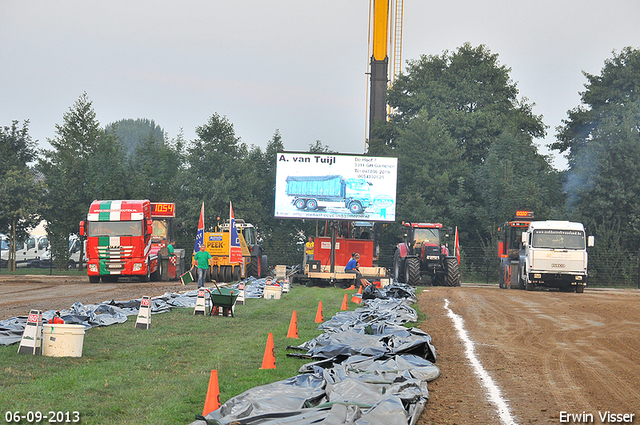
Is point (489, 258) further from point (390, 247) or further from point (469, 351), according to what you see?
point (469, 351)

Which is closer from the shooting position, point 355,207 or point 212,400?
point 212,400

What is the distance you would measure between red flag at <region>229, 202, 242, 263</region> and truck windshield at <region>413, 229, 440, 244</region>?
959cm

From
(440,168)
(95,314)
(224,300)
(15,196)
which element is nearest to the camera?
(95,314)

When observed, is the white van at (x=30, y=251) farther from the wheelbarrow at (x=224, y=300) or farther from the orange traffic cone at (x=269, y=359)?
the orange traffic cone at (x=269, y=359)

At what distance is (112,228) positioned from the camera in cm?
3100

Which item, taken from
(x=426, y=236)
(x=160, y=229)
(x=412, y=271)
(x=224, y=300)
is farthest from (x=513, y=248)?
(x=224, y=300)

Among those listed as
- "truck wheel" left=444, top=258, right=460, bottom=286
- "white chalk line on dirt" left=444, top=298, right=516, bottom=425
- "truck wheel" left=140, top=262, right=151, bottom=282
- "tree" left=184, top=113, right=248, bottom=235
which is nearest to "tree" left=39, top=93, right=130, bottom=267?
"tree" left=184, top=113, right=248, bottom=235

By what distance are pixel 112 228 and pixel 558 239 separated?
19.6m

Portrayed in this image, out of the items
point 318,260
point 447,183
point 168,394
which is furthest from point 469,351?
point 447,183

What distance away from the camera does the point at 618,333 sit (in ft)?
47.9

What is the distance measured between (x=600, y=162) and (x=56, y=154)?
38.3m

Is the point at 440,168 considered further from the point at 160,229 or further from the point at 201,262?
the point at 201,262

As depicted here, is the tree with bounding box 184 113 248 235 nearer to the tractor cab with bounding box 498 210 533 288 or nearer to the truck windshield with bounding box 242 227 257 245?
the truck windshield with bounding box 242 227 257 245

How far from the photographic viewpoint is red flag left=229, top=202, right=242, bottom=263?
27.8 meters
